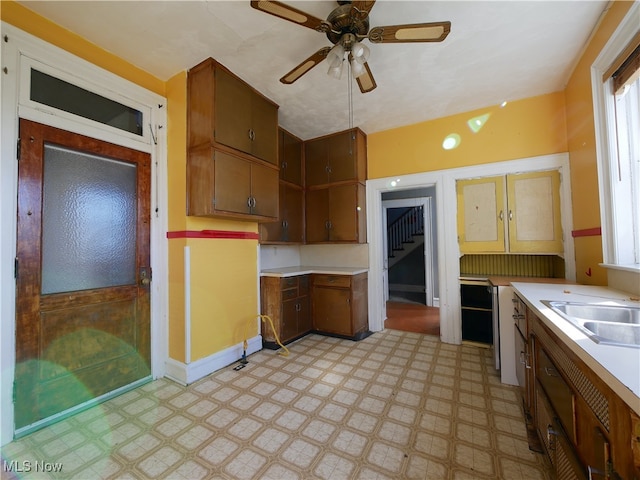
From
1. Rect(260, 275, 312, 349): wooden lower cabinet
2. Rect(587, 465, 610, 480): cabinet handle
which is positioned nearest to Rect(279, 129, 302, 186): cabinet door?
Rect(260, 275, 312, 349): wooden lower cabinet

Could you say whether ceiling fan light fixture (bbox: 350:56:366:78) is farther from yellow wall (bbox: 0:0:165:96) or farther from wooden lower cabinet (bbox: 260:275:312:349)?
wooden lower cabinet (bbox: 260:275:312:349)

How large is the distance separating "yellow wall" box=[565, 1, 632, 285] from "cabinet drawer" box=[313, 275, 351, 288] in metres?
2.26

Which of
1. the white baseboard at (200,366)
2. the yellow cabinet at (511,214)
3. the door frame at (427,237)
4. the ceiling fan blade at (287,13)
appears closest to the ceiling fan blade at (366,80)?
the ceiling fan blade at (287,13)

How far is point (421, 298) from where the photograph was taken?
5855mm

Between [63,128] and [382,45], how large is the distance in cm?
251

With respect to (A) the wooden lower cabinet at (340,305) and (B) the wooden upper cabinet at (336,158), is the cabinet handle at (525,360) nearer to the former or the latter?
(A) the wooden lower cabinet at (340,305)

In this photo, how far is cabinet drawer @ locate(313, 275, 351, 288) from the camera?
335 centimetres

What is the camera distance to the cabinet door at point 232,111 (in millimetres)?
2350

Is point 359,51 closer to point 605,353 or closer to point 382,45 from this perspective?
point 382,45

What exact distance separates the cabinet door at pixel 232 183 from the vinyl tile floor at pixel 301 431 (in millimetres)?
1607

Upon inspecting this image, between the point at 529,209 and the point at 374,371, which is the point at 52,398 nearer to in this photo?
the point at 374,371

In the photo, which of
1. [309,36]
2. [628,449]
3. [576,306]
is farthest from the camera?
[309,36]

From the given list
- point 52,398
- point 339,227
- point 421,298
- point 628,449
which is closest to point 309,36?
point 339,227

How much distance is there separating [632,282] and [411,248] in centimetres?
514
